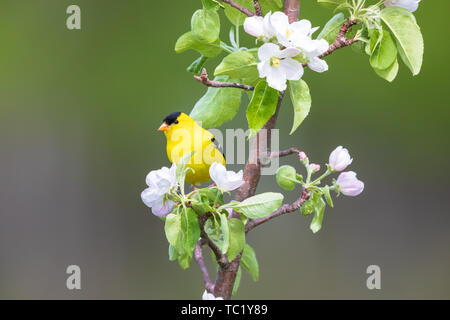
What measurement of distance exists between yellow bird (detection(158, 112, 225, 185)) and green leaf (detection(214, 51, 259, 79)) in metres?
0.36

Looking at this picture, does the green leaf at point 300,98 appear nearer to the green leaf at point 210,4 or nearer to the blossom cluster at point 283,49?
the blossom cluster at point 283,49

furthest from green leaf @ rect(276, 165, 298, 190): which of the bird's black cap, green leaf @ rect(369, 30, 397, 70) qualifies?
the bird's black cap

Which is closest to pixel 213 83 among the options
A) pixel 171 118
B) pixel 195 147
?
pixel 195 147

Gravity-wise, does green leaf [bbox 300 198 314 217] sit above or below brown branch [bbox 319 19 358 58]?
below

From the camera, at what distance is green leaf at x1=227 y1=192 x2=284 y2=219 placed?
1.00 metres

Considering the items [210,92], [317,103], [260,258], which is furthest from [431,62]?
[210,92]

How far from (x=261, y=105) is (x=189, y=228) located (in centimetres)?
26

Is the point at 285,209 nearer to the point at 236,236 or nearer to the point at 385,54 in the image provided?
the point at 236,236

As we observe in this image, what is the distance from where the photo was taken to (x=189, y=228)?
1007 mm

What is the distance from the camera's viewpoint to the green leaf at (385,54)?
1.05 m

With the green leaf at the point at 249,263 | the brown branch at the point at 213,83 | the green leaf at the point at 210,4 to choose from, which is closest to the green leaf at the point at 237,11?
the green leaf at the point at 210,4

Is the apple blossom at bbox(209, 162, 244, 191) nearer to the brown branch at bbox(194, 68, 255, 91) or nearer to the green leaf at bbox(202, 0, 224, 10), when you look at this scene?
the brown branch at bbox(194, 68, 255, 91)

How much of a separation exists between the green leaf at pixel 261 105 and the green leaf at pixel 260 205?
0.12m

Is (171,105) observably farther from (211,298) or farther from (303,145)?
(211,298)
